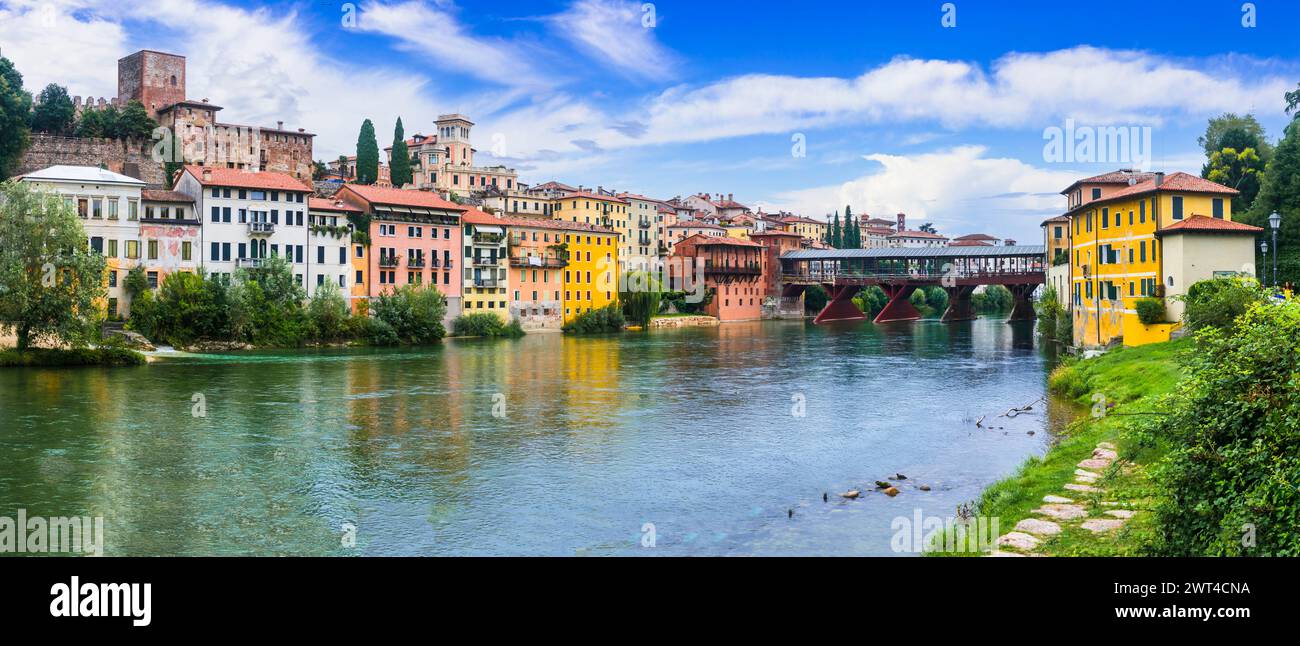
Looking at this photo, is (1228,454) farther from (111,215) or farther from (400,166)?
(400,166)

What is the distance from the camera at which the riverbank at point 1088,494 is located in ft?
34.0

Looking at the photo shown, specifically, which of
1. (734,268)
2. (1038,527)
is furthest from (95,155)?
(1038,527)

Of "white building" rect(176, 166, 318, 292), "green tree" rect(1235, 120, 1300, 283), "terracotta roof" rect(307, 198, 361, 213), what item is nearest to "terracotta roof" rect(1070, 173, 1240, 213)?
"green tree" rect(1235, 120, 1300, 283)

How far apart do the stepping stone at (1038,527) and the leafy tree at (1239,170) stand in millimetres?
48080

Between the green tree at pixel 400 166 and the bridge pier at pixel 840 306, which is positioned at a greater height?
the green tree at pixel 400 166

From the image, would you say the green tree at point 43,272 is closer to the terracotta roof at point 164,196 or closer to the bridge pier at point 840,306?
the terracotta roof at point 164,196

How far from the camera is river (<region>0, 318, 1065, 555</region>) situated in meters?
14.5

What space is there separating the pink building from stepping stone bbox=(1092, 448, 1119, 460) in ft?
156

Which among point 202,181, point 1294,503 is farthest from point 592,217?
point 1294,503

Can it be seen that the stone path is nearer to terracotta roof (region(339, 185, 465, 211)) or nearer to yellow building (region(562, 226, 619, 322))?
terracotta roof (region(339, 185, 465, 211))

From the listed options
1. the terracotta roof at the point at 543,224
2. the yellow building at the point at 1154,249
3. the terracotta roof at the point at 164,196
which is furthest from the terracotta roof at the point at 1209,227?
the terracotta roof at the point at 164,196

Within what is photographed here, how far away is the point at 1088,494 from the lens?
13.3m

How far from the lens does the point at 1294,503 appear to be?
272 inches
